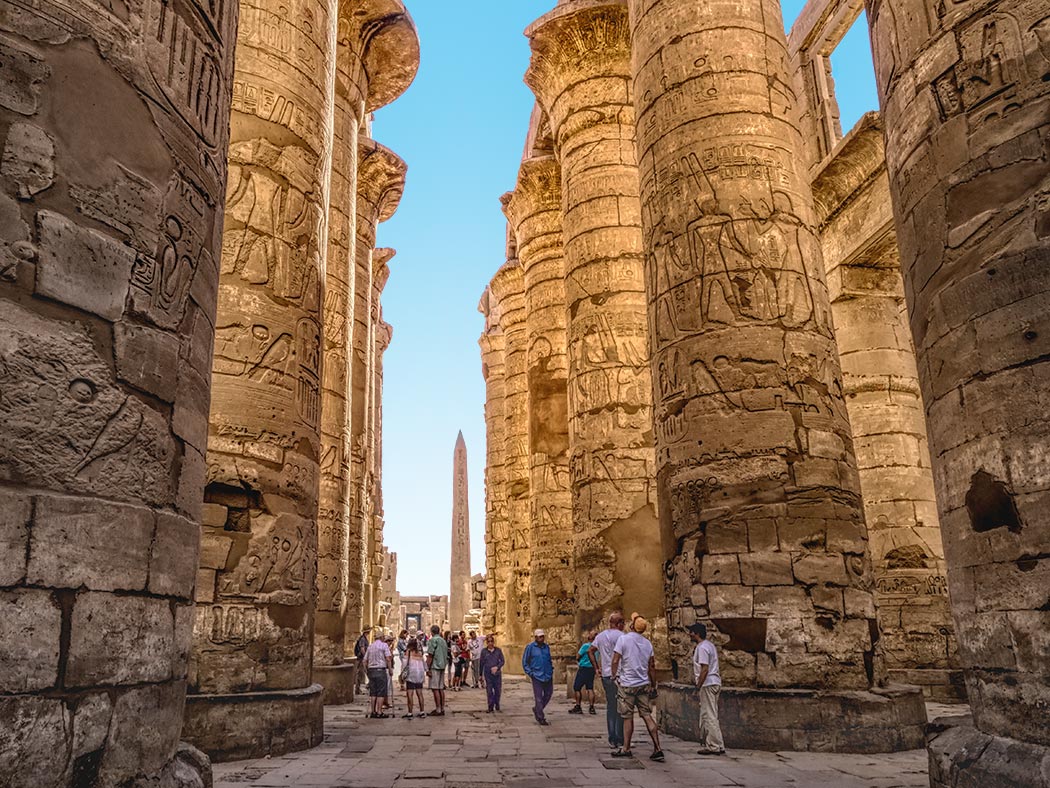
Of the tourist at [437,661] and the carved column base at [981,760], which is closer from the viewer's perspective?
the carved column base at [981,760]

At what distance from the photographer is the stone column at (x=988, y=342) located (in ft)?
9.71

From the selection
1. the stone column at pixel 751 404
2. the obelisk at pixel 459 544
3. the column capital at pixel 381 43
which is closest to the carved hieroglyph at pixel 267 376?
the stone column at pixel 751 404

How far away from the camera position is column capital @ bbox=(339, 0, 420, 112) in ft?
40.8

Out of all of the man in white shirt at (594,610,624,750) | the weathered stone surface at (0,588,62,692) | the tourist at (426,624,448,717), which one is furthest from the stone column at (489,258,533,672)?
the weathered stone surface at (0,588,62,692)

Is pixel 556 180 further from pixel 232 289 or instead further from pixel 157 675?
pixel 157 675

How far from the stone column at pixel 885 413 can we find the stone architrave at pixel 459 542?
25871 mm

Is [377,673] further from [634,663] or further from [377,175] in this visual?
[377,175]

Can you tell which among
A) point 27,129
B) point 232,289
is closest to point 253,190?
point 232,289

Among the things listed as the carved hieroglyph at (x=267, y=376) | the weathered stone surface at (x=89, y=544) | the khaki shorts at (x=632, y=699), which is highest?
the carved hieroglyph at (x=267, y=376)

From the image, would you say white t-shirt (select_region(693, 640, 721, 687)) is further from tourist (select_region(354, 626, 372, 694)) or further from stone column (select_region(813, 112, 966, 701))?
tourist (select_region(354, 626, 372, 694))

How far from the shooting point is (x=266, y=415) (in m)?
6.29

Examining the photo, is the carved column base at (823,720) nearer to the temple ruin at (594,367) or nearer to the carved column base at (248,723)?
the temple ruin at (594,367)

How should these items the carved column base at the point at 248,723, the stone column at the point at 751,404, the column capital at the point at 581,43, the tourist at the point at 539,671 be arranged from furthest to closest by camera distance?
the column capital at the point at 581,43
the tourist at the point at 539,671
the stone column at the point at 751,404
the carved column base at the point at 248,723

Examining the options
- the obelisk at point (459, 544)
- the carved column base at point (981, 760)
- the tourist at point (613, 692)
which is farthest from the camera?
the obelisk at point (459, 544)
